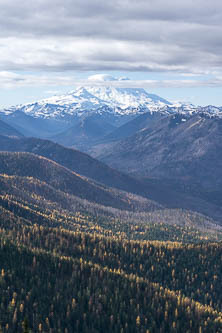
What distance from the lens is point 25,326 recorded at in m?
92.5

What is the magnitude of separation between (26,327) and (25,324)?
70 cm

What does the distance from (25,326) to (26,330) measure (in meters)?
0.90

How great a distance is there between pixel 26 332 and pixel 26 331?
0.21 m

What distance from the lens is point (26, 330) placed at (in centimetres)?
9262

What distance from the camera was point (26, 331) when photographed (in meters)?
92.6

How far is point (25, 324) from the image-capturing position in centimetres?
9225

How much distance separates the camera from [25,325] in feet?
303

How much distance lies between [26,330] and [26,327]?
0.75 m

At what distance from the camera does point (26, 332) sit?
9262 centimetres

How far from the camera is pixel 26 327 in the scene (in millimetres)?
92375

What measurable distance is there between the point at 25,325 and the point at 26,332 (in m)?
1.59

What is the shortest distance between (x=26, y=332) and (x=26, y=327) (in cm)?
115

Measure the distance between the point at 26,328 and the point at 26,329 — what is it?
0.24 metres

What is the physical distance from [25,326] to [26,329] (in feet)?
2.29
